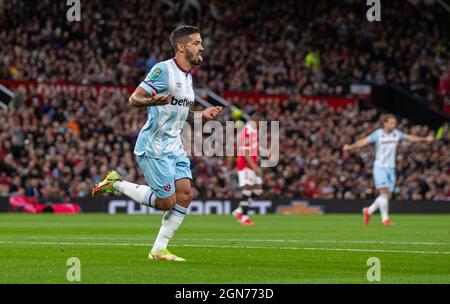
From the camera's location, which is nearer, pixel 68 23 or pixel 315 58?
pixel 68 23

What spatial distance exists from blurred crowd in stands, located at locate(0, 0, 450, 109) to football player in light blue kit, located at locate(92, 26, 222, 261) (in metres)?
23.3

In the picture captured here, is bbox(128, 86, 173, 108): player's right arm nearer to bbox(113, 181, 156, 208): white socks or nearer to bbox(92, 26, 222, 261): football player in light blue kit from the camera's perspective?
bbox(92, 26, 222, 261): football player in light blue kit

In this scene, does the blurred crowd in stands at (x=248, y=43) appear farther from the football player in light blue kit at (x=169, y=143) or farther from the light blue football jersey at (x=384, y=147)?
the football player in light blue kit at (x=169, y=143)

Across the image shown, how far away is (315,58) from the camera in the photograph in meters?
42.9

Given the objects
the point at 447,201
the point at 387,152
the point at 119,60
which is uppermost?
the point at 119,60

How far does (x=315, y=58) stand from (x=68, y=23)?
34.2ft

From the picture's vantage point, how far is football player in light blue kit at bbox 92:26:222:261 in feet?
43.1

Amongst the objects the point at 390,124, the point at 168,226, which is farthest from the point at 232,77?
the point at 168,226

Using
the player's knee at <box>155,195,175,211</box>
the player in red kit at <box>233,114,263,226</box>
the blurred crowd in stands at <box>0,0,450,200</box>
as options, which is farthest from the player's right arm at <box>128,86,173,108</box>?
the blurred crowd in stands at <box>0,0,450,200</box>

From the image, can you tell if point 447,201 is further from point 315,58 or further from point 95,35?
point 95,35

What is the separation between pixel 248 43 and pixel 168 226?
2994cm

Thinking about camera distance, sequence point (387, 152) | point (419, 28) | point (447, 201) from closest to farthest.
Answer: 1. point (387, 152)
2. point (447, 201)
3. point (419, 28)
